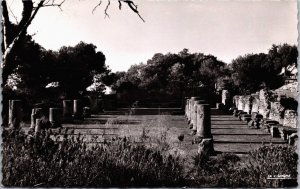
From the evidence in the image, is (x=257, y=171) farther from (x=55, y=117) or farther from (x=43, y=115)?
(x=55, y=117)

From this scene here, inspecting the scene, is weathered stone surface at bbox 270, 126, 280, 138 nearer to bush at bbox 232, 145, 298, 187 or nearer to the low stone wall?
the low stone wall

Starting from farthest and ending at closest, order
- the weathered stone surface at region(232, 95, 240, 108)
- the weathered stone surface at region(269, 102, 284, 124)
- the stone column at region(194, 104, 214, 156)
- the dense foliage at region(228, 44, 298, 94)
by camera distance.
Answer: the dense foliage at region(228, 44, 298, 94)
the weathered stone surface at region(232, 95, 240, 108)
the weathered stone surface at region(269, 102, 284, 124)
the stone column at region(194, 104, 214, 156)

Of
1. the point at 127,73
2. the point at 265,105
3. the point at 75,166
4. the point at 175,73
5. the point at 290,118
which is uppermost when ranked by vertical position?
the point at 127,73

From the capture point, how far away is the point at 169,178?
6.95m

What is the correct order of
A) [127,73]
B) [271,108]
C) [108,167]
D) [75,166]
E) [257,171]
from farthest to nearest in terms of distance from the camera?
[127,73] → [271,108] → [257,171] → [108,167] → [75,166]

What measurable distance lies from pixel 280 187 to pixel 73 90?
83.4 feet

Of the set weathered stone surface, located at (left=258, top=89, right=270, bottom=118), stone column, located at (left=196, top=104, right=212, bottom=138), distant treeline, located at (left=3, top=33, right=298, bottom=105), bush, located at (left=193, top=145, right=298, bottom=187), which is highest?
distant treeline, located at (left=3, top=33, right=298, bottom=105)

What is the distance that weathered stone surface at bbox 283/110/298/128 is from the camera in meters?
15.8

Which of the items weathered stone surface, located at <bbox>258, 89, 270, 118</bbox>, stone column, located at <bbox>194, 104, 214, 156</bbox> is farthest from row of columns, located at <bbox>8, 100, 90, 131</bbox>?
weathered stone surface, located at <bbox>258, 89, 270, 118</bbox>

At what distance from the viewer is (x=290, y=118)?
1627cm

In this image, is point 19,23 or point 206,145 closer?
point 19,23

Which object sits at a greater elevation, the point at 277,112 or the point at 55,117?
the point at 277,112

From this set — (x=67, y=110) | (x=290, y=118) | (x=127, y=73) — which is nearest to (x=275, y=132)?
(x=290, y=118)

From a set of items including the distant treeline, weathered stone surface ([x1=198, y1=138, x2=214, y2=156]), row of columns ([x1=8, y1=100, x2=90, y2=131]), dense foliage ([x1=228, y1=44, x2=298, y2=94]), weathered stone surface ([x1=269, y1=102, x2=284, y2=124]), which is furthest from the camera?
dense foliage ([x1=228, y1=44, x2=298, y2=94])
